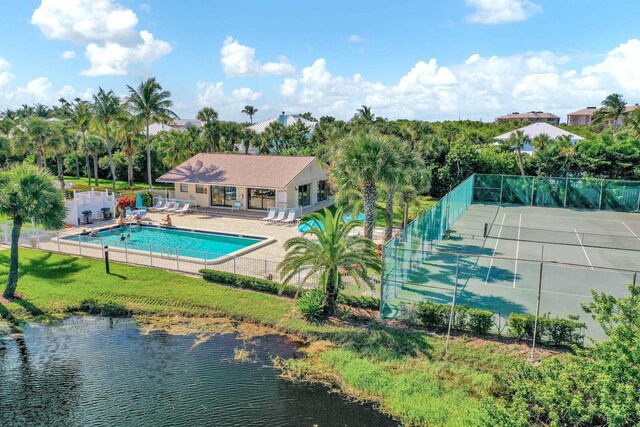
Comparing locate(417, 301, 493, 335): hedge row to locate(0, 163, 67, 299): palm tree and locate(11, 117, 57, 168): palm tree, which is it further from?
locate(11, 117, 57, 168): palm tree

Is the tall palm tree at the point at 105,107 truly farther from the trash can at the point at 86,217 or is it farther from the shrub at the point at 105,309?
the shrub at the point at 105,309

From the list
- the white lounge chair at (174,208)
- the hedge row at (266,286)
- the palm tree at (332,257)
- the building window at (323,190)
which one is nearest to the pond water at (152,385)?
the palm tree at (332,257)

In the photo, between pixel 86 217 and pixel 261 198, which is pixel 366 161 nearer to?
pixel 261 198

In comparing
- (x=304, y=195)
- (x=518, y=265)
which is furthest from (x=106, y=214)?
(x=518, y=265)

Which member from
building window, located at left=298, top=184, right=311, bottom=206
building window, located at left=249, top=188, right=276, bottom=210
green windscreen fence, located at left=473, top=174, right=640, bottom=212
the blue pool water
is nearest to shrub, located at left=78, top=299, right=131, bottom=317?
the blue pool water

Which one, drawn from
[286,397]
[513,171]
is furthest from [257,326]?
[513,171]
